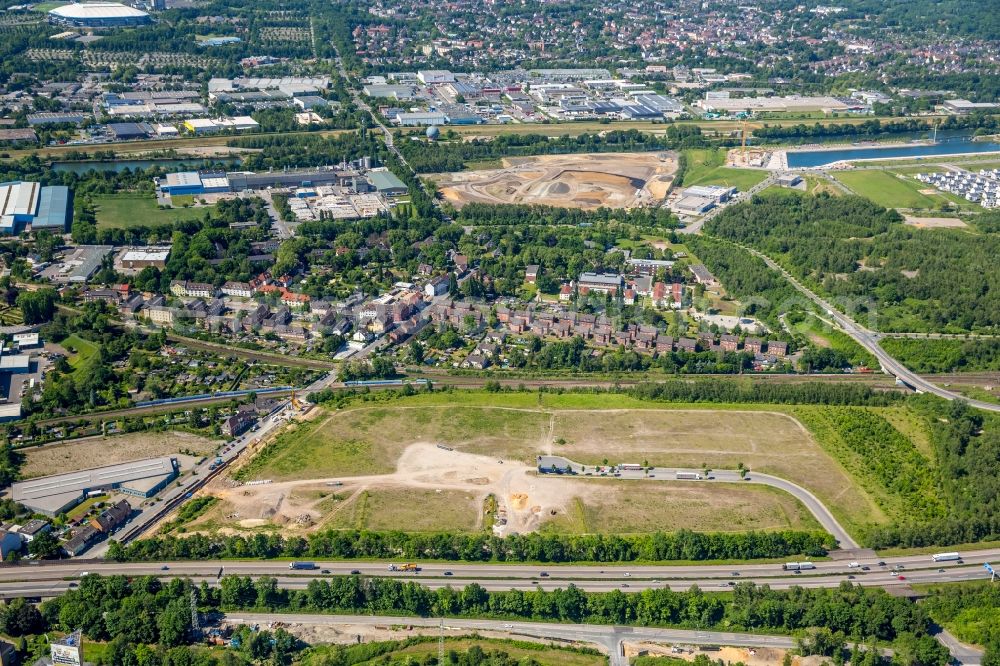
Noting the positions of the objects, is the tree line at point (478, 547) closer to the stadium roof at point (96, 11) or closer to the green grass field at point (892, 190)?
the green grass field at point (892, 190)

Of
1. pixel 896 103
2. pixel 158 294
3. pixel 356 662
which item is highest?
pixel 896 103

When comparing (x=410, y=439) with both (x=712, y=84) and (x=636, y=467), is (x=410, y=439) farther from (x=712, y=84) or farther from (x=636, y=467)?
(x=712, y=84)

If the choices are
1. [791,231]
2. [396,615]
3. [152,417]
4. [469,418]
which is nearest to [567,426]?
[469,418]

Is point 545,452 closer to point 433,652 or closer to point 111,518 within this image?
point 433,652

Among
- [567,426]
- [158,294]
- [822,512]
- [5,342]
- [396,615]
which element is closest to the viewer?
[396,615]

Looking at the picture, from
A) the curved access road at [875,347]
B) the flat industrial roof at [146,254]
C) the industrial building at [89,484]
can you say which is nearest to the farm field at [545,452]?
the industrial building at [89,484]

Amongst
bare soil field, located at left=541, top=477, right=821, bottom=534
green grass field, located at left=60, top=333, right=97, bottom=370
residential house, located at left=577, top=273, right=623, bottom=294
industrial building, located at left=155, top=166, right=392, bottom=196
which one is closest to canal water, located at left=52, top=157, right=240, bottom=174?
industrial building, located at left=155, top=166, right=392, bottom=196
